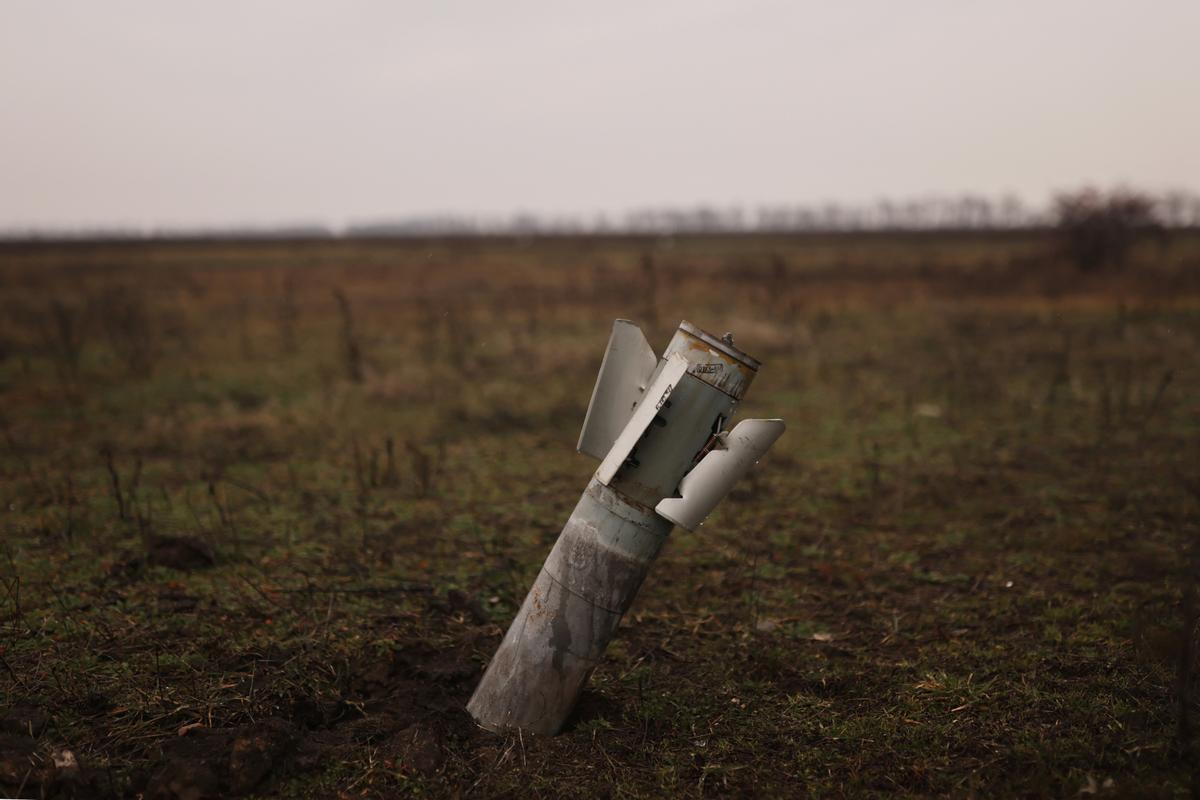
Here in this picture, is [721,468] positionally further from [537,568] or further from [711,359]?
[537,568]

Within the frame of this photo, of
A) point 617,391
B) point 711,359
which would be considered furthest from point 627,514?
point 711,359

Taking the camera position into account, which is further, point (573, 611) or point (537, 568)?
point (537, 568)

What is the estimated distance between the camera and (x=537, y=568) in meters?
4.52

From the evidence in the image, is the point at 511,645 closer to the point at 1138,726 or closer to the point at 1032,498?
the point at 1138,726

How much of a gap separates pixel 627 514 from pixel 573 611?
0.41 m

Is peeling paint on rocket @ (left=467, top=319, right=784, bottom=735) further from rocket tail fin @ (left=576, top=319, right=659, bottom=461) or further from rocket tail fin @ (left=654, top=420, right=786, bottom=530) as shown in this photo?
rocket tail fin @ (left=576, top=319, right=659, bottom=461)

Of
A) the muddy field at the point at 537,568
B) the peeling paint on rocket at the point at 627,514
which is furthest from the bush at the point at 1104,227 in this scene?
the peeling paint on rocket at the point at 627,514

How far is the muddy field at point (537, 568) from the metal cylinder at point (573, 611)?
0.13 meters

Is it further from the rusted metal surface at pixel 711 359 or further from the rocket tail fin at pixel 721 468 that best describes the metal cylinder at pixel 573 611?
the rusted metal surface at pixel 711 359

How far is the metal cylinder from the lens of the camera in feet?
9.27

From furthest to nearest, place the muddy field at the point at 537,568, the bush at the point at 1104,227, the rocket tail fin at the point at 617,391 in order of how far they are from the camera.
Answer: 1. the bush at the point at 1104,227
2. the rocket tail fin at the point at 617,391
3. the muddy field at the point at 537,568

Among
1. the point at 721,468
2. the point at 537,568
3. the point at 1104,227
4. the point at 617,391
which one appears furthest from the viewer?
the point at 1104,227

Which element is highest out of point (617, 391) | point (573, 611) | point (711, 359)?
point (711, 359)

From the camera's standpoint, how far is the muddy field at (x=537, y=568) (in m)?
2.76
